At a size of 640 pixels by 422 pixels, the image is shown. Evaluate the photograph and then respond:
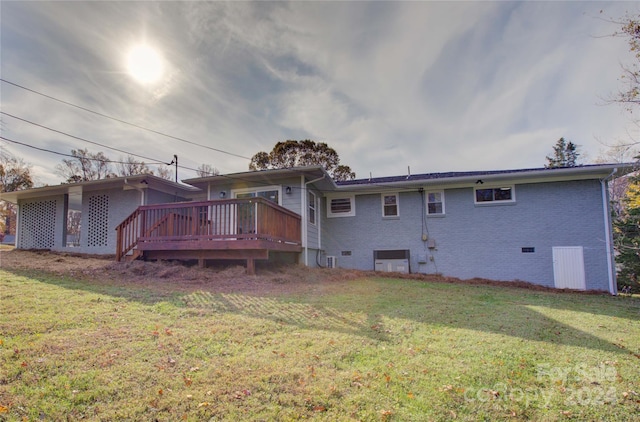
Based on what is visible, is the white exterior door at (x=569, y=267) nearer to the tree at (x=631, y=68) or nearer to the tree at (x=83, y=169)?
the tree at (x=631, y=68)

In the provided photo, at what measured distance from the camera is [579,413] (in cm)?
259

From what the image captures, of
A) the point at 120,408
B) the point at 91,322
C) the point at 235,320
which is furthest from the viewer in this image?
the point at 235,320

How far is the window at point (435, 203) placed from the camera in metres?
11.7

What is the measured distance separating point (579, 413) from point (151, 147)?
47.9ft

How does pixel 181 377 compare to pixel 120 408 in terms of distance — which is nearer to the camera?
pixel 120 408

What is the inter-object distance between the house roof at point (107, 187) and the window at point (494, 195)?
413 inches

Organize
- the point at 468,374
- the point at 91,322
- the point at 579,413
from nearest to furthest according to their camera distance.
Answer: the point at 579,413 < the point at 468,374 < the point at 91,322

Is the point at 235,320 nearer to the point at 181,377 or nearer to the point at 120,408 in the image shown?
the point at 181,377

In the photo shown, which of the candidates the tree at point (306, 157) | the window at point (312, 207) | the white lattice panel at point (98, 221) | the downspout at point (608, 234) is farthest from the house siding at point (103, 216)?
the downspout at point (608, 234)

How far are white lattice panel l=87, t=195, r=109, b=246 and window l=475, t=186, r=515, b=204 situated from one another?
14071 millimetres

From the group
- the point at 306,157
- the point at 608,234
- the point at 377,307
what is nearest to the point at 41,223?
the point at 306,157

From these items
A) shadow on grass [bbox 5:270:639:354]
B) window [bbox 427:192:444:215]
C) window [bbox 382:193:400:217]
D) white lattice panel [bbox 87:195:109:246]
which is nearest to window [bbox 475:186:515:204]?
window [bbox 427:192:444:215]

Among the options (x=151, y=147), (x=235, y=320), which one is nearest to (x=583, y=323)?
(x=235, y=320)

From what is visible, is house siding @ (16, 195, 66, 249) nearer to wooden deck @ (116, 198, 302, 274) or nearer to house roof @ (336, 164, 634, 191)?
→ wooden deck @ (116, 198, 302, 274)
